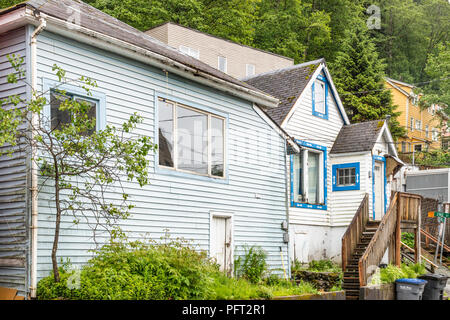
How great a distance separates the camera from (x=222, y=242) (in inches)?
539

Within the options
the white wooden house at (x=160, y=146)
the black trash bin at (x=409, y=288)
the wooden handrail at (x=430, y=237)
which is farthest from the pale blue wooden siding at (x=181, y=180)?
the wooden handrail at (x=430, y=237)

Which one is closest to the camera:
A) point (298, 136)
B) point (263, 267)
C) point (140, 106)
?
point (140, 106)

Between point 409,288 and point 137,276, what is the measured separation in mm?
9652

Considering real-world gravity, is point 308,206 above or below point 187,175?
below

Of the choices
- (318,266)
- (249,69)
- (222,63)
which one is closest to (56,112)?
(318,266)

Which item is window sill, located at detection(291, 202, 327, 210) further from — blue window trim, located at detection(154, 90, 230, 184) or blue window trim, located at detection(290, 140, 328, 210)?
blue window trim, located at detection(154, 90, 230, 184)

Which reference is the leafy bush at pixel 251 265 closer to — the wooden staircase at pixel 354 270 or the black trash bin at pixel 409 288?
the wooden staircase at pixel 354 270

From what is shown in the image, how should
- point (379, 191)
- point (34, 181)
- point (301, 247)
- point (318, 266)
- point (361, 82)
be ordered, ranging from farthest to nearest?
1. point (361, 82)
2. point (379, 191)
3. point (301, 247)
4. point (318, 266)
5. point (34, 181)

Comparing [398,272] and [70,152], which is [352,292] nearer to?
[398,272]

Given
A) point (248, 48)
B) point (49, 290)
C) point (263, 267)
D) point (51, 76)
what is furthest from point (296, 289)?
point (248, 48)

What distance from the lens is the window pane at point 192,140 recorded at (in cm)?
1267

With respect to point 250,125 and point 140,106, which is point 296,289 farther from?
point 140,106

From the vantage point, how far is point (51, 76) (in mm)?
9758

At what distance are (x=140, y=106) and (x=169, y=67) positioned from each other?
1.23m
